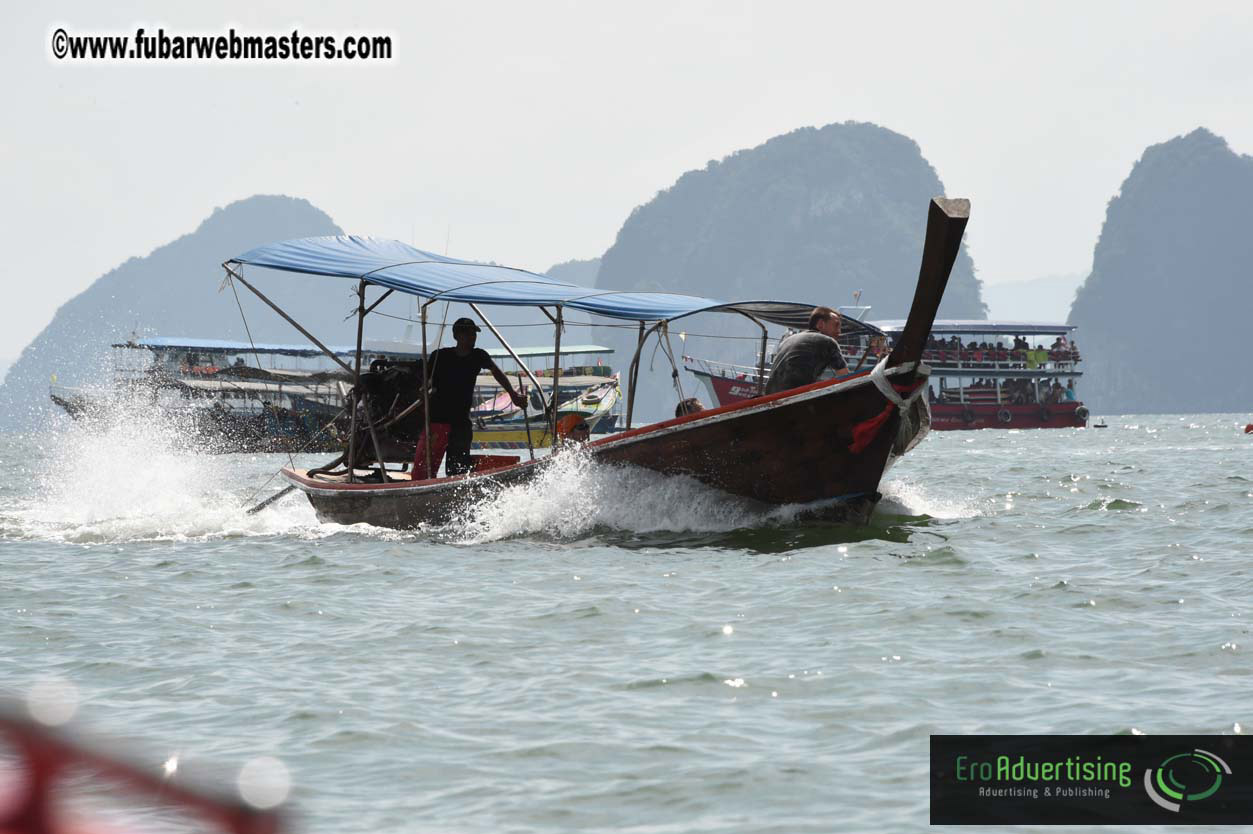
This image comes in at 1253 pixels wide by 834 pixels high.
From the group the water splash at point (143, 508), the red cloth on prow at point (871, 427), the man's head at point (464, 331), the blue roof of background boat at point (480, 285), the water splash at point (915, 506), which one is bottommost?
the water splash at point (143, 508)

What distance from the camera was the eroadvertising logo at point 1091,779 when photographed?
430 centimetres

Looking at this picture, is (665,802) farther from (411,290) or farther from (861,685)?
(411,290)

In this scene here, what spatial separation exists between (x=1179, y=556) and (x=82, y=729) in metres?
10.1

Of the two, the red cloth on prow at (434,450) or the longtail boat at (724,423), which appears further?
the red cloth on prow at (434,450)

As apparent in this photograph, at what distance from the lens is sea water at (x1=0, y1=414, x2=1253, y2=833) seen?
4672 mm

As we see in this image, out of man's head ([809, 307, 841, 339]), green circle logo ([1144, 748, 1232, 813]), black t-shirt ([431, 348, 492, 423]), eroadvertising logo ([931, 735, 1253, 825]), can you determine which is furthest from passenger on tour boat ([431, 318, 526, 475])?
green circle logo ([1144, 748, 1232, 813])

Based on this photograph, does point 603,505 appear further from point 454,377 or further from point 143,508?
point 143,508

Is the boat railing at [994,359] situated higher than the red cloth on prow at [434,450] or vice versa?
the boat railing at [994,359]

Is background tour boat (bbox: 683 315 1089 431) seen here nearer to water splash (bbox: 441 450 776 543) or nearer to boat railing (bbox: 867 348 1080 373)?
boat railing (bbox: 867 348 1080 373)

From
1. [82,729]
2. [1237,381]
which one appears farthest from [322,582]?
[1237,381]

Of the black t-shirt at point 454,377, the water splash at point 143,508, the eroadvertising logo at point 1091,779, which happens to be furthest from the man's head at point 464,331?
the eroadvertising logo at point 1091,779

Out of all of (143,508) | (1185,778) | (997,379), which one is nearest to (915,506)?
(1185,778)

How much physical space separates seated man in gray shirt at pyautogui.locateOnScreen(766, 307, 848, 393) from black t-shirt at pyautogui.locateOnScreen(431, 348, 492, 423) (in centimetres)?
315

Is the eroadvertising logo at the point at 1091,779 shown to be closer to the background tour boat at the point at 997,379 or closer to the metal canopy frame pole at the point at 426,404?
the metal canopy frame pole at the point at 426,404
